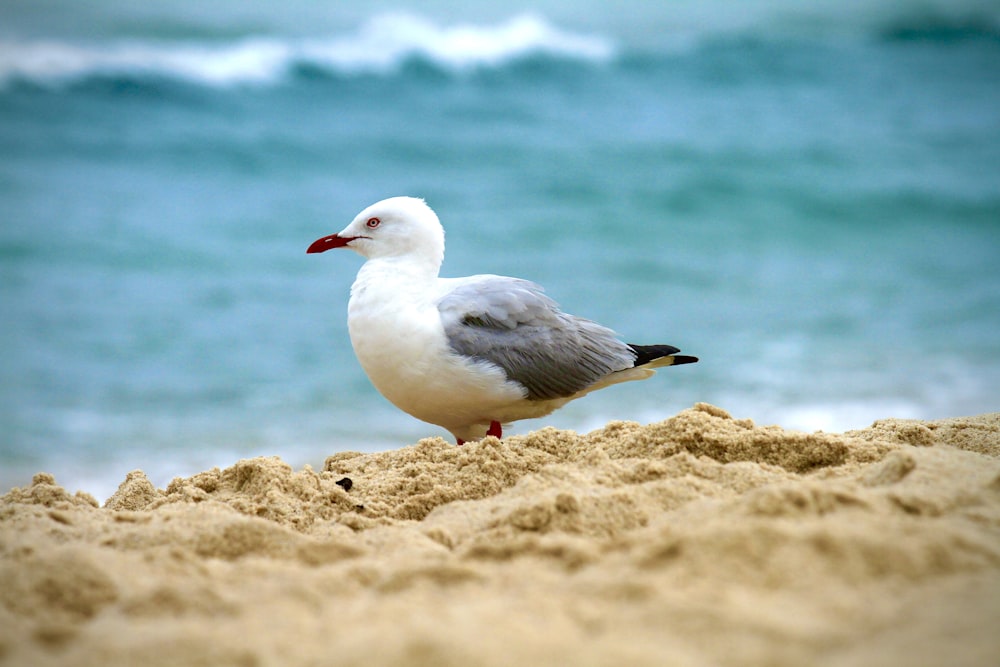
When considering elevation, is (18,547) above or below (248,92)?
below

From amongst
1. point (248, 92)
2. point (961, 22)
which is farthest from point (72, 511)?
point (961, 22)

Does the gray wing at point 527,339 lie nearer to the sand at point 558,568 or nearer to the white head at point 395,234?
the white head at point 395,234

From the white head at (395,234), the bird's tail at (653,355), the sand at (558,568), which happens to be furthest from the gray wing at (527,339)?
the sand at (558,568)

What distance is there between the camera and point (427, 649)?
5.11ft

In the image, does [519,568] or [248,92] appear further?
[248,92]

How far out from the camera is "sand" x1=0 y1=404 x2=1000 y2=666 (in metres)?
1.61

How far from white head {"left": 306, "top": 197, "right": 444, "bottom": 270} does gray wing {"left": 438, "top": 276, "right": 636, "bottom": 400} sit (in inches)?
10.8

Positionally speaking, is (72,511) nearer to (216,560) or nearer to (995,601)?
(216,560)

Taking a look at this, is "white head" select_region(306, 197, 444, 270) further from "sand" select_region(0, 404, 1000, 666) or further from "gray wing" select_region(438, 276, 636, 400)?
"sand" select_region(0, 404, 1000, 666)

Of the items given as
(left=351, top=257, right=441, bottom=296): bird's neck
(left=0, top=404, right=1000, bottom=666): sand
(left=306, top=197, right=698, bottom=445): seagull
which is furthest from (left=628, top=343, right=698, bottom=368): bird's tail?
(left=0, top=404, right=1000, bottom=666): sand

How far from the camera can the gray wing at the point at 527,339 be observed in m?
4.05

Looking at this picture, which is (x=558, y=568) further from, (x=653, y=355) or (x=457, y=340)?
(x=653, y=355)

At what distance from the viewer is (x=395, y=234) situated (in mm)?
4383

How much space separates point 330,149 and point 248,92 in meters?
1.99
